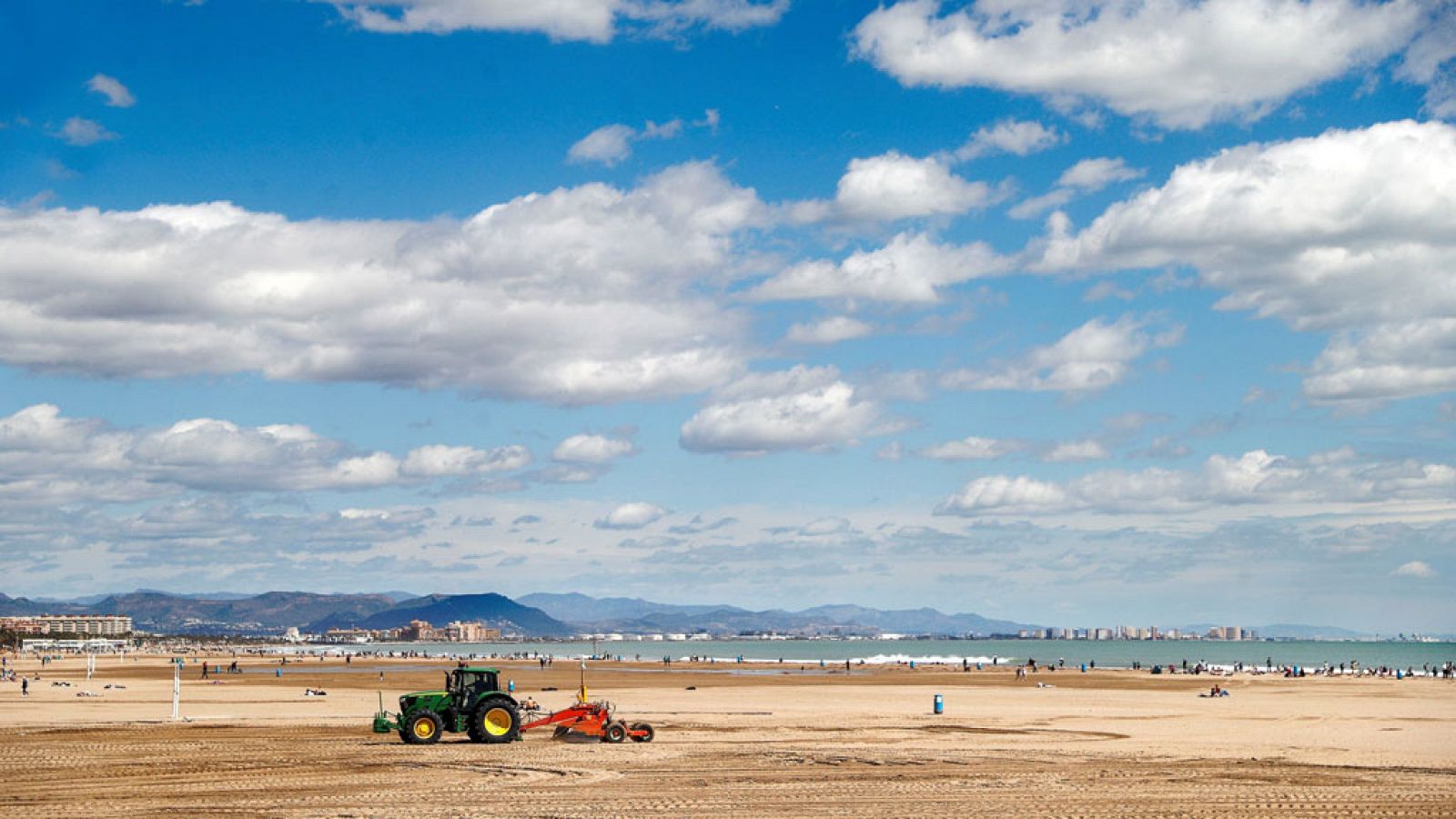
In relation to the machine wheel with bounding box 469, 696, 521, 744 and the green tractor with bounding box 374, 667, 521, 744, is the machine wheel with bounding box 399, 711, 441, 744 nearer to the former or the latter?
the green tractor with bounding box 374, 667, 521, 744

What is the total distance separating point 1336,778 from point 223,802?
19805mm

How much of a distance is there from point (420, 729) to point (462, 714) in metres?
0.99

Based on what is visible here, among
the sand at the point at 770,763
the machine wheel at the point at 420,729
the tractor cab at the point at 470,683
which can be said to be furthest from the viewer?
the tractor cab at the point at 470,683

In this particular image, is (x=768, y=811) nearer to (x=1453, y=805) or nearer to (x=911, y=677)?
(x=1453, y=805)

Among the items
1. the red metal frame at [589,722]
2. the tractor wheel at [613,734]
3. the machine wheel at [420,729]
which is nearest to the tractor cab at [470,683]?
the machine wheel at [420,729]

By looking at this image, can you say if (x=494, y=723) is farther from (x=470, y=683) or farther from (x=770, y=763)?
(x=770, y=763)

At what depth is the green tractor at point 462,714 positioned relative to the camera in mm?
31547

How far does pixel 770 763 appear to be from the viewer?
91.9 ft

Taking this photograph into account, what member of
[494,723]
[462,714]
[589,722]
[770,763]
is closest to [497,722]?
[494,723]

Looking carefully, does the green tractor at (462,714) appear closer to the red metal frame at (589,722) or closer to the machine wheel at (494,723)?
the machine wheel at (494,723)

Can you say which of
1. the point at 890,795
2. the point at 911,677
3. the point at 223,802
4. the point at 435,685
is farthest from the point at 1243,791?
the point at 911,677

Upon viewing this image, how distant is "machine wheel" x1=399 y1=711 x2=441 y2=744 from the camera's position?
1240 inches

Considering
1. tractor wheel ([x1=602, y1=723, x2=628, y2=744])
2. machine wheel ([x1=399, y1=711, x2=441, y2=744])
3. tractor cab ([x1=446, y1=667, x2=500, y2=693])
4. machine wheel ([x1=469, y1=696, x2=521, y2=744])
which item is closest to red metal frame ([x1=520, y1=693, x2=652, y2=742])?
tractor wheel ([x1=602, y1=723, x2=628, y2=744])

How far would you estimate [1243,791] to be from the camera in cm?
2320
